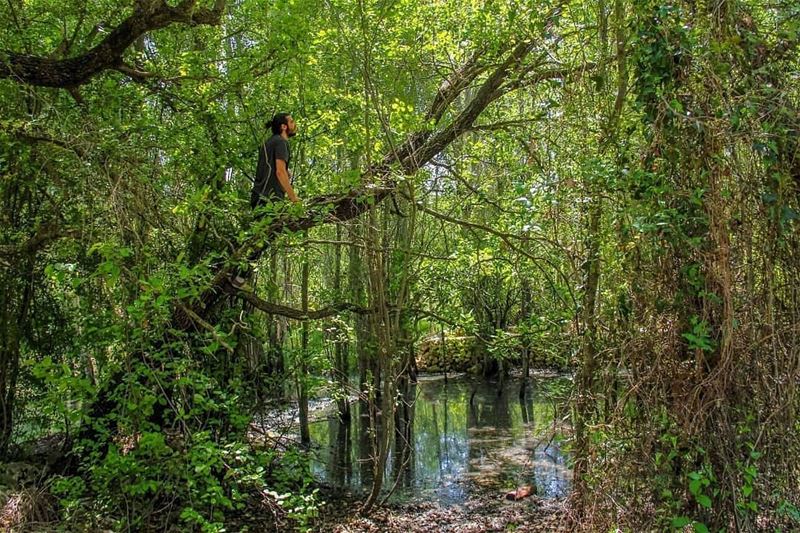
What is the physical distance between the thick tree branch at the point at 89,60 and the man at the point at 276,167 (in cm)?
105

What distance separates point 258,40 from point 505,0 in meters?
2.67

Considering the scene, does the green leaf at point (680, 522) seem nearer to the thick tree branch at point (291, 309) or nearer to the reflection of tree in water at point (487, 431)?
the thick tree branch at point (291, 309)

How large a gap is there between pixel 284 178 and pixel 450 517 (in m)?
4.17

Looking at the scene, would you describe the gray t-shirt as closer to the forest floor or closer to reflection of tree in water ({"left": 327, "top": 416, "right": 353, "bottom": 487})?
the forest floor

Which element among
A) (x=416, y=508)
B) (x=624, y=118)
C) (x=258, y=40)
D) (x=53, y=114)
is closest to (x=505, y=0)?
(x=624, y=118)

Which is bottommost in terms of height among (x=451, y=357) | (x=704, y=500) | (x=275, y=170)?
(x=451, y=357)

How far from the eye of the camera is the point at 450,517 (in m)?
6.74

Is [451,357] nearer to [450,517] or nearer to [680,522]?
[450,517]

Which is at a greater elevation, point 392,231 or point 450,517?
point 392,231

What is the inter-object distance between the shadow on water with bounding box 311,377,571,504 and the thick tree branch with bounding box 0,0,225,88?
4005 mm

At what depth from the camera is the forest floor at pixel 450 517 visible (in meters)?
6.23

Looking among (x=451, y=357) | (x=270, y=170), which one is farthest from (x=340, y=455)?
(x=451, y=357)

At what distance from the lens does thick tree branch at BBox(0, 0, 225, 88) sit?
441 cm

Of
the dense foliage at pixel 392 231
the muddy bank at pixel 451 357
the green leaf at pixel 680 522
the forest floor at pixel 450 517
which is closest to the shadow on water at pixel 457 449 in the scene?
the forest floor at pixel 450 517
